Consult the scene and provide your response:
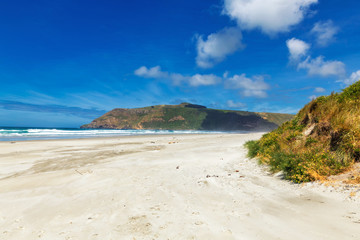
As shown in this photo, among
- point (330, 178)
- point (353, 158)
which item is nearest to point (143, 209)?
point (330, 178)

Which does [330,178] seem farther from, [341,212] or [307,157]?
[341,212]

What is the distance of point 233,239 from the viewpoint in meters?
2.55

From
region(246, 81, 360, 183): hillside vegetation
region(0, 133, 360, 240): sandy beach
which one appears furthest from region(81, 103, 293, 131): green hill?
region(0, 133, 360, 240): sandy beach

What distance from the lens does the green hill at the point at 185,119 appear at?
14475 cm

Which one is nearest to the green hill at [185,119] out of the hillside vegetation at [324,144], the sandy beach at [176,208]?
the hillside vegetation at [324,144]

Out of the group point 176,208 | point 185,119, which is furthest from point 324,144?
point 185,119

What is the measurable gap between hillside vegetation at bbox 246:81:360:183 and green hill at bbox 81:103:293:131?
13332 cm

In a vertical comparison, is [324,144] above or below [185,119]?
below

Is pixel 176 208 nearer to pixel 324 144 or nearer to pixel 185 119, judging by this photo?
pixel 324 144

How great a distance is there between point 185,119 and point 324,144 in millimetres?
147579

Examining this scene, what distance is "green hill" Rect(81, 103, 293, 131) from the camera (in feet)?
475

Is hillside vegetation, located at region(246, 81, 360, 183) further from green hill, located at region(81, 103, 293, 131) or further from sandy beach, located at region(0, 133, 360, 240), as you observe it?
green hill, located at region(81, 103, 293, 131)

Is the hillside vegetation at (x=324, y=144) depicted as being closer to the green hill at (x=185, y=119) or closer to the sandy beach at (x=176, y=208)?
the sandy beach at (x=176, y=208)

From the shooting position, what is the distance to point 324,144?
19.0ft
